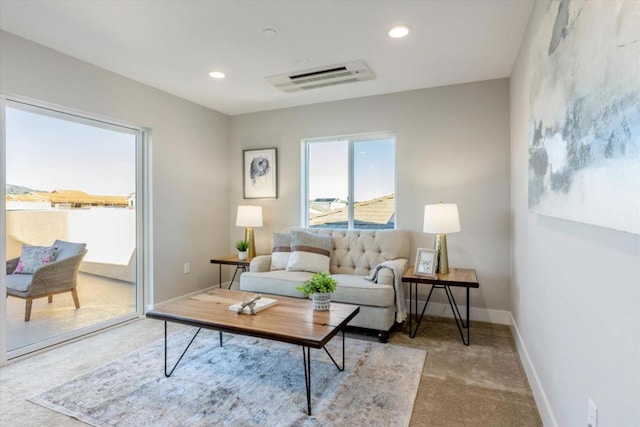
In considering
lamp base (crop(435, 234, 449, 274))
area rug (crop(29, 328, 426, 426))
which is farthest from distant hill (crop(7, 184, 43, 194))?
lamp base (crop(435, 234, 449, 274))

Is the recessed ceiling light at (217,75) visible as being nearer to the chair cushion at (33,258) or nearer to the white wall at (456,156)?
the white wall at (456,156)

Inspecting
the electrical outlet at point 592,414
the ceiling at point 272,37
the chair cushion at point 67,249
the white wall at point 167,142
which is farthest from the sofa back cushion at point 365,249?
the chair cushion at point 67,249

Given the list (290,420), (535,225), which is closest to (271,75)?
(535,225)

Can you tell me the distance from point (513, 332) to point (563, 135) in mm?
2304

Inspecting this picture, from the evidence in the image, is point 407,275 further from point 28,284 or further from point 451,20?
point 28,284

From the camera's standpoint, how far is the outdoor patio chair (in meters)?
2.69

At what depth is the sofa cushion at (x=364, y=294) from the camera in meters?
2.89

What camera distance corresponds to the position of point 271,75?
3.33m

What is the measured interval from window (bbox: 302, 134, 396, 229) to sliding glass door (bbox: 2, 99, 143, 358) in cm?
205

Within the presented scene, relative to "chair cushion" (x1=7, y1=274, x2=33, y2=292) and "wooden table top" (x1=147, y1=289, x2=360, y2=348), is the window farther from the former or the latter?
"chair cushion" (x1=7, y1=274, x2=33, y2=292)

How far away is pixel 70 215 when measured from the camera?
10.1ft

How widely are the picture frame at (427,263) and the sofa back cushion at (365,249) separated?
1.34 ft

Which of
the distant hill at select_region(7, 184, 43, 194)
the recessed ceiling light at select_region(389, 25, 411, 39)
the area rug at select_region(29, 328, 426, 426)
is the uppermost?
the recessed ceiling light at select_region(389, 25, 411, 39)

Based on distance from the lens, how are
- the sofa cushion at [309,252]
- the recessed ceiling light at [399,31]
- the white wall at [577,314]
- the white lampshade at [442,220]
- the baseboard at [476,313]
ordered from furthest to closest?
1. the sofa cushion at [309,252]
2. the baseboard at [476,313]
3. the white lampshade at [442,220]
4. the recessed ceiling light at [399,31]
5. the white wall at [577,314]
